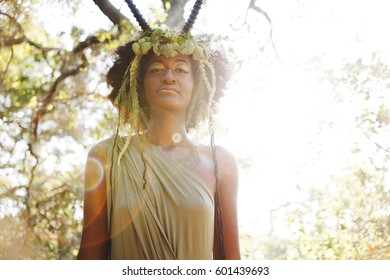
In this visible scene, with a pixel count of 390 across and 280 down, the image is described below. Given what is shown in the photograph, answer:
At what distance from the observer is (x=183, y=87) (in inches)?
129

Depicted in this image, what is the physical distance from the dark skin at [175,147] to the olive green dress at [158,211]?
10 centimetres

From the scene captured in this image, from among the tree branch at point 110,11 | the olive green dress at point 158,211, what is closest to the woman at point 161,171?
the olive green dress at point 158,211

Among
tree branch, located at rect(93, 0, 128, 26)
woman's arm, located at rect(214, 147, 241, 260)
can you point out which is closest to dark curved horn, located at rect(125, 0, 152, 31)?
woman's arm, located at rect(214, 147, 241, 260)

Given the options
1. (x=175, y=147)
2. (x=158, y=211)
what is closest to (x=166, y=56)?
(x=175, y=147)

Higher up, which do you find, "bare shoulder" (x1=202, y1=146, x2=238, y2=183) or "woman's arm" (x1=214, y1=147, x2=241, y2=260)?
"bare shoulder" (x1=202, y1=146, x2=238, y2=183)

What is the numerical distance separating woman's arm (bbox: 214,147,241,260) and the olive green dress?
0.58 feet

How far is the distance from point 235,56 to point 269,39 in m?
0.41

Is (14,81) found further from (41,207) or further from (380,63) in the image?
(380,63)

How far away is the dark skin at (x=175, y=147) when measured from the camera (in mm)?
3160

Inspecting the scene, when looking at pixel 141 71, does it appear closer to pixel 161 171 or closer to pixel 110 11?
pixel 161 171

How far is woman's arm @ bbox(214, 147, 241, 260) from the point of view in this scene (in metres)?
3.24

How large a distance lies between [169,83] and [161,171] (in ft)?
1.78

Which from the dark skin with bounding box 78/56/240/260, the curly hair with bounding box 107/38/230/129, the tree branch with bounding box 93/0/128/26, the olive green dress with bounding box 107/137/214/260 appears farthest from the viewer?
the tree branch with bounding box 93/0/128/26

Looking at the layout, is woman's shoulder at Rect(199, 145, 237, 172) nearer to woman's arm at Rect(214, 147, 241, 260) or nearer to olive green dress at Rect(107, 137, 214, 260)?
woman's arm at Rect(214, 147, 241, 260)
